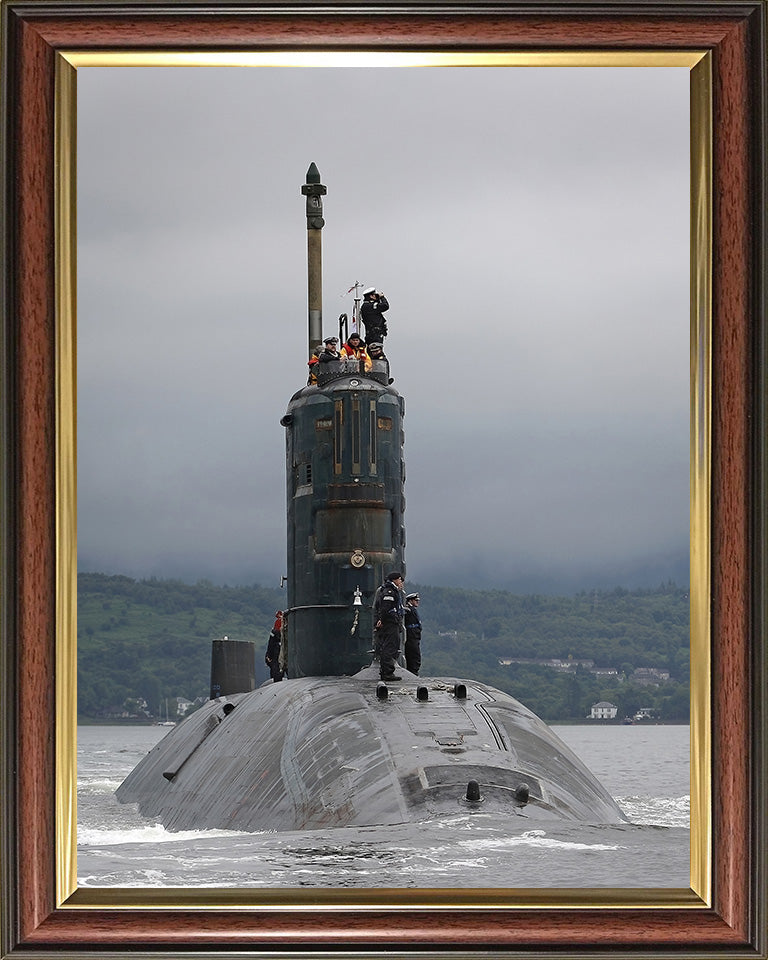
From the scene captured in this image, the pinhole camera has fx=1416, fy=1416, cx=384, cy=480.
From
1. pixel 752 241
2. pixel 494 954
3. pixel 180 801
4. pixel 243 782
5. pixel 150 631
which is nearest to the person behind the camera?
pixel 494 954

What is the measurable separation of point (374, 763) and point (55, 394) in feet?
30.6

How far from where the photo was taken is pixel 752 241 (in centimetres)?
646

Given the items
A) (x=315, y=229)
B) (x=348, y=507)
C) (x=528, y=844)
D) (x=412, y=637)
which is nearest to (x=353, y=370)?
(x=348, y=507)

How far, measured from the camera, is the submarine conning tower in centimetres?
1994

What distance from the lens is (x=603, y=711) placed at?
815cm

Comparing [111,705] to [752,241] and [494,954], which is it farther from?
[752,241]

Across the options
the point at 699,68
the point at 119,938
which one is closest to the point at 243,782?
the point at 119,938

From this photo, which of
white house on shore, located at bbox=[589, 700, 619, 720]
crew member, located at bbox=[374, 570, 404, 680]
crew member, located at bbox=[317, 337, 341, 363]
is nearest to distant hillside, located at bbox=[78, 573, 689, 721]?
white house on shore, located at bbox=[589, 700, 619, 720]

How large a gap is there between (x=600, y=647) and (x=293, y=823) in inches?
287

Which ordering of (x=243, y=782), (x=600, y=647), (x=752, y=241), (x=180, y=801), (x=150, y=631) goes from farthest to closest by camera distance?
1. (x=180, y=801)
2. (x=243, y=782)
3. (x=150, y=631)
4. (x=600, y=647)
5. (x=752, y=241)

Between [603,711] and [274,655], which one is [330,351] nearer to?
[274,655]

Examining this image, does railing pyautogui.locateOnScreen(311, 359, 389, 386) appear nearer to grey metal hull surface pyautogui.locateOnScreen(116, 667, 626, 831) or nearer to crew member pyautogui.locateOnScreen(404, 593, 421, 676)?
crew member pyautogui.locateOnScreen(404, 593, 421, 676)

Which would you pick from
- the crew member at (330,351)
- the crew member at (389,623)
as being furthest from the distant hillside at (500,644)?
the crew member at (330,351)

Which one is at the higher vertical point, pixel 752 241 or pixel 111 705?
pixel 752 241
